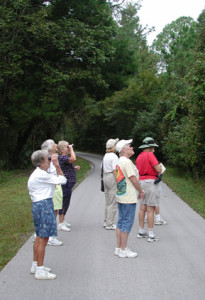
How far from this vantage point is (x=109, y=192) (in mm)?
7219

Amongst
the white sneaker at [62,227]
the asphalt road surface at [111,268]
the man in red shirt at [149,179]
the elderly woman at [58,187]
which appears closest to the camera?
the asphalt road surface at [111,268]

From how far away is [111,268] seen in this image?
4.91 metres

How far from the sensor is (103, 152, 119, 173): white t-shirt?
23.1 feet

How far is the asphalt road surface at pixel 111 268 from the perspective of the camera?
4098mm

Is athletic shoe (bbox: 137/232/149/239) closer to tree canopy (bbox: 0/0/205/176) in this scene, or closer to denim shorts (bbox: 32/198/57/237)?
denim shorts (bbox: 32/198/57/237)

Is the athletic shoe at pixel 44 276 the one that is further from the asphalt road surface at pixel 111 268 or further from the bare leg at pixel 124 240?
the bare leg at pixel 124 240

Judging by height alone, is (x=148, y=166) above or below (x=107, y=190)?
above

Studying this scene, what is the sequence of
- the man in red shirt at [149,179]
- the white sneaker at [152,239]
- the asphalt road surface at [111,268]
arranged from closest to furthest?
the asphalt road surface at [111,268]
the white sneaker at [152,239]
the man in red shirt at [149,179]

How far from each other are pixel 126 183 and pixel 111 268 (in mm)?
1307

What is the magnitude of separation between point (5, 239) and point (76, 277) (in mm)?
2197

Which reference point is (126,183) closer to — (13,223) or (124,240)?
(124,240)

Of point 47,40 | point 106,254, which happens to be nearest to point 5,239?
point 106,254

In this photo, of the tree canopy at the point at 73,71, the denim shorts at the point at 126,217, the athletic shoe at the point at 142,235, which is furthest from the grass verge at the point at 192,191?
the denim shorts at the point at 126,217

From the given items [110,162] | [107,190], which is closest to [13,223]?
[107,190]
